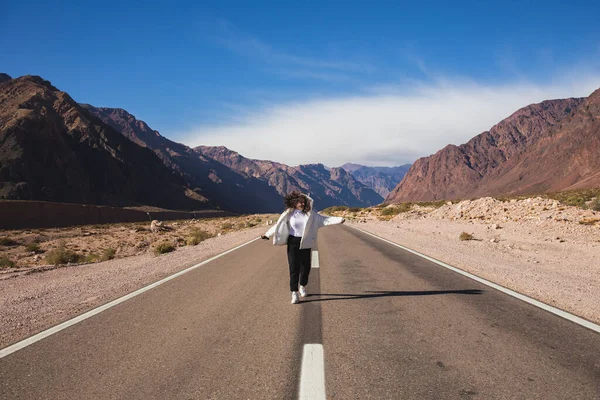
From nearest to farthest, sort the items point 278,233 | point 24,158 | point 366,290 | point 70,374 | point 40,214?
point 70,374, point 278,233, point 366,290, point 40,214, point 24,158

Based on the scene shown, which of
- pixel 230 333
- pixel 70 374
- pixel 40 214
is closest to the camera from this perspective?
pixel 70 374

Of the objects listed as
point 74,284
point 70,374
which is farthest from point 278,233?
point 74,284

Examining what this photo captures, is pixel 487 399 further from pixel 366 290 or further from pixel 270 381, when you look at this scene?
pixel 366 290

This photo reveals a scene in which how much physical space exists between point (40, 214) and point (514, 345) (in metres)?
53.6

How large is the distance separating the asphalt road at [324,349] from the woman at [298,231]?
58cm

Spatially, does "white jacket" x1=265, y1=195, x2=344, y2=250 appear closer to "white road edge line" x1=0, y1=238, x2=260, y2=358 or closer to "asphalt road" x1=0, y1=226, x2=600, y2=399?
"asphalt road" x1=0, y1=226, x2=600, y2=399

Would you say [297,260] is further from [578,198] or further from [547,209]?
[578,198]

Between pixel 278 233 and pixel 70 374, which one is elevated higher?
pixel 278 233

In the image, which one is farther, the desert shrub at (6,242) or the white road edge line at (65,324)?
the desert shrub at (6,242)

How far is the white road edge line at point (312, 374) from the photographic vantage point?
3033 mm

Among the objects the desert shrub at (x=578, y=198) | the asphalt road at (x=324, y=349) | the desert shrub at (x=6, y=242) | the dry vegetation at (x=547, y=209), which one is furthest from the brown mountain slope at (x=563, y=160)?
the desert shrub at (x=6, y=242)

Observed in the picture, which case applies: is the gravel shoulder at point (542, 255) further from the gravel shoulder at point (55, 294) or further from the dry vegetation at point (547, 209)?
the gravel shoulder at point (55, 294)

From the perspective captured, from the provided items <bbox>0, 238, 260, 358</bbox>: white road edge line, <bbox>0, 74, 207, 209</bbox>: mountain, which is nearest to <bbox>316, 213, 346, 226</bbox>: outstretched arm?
<bbox>0, 238, 260, 358</bbox>: white road edge line

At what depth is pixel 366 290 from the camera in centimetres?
684
